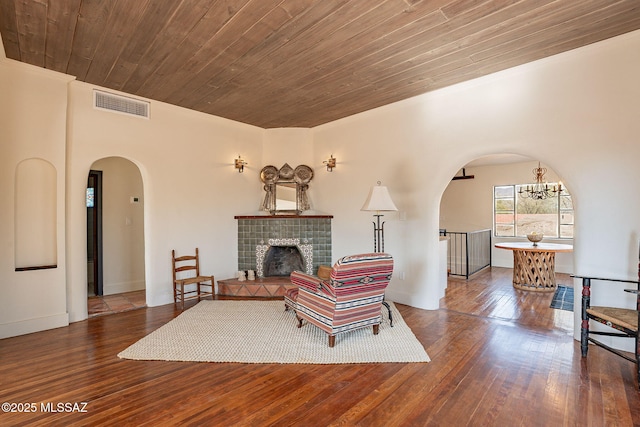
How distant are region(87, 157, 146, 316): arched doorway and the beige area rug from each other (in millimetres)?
1840

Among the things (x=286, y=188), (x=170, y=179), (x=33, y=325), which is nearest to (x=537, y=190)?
(x=286, y=188)

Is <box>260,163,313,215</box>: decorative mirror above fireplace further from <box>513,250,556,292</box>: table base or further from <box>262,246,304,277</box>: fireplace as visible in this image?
<box>513,250,556,292</box>: table base

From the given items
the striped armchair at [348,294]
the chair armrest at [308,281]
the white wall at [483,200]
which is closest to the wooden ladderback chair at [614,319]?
the striped armchair at [348,294]

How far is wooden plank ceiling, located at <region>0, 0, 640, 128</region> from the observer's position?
8.47ft

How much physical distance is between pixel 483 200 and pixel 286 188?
563cm

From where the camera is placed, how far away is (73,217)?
4.02m

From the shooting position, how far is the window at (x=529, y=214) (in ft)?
24.9

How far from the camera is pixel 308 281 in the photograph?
341 centimetres

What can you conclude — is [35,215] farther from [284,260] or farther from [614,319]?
[614,319]

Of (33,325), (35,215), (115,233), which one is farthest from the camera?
(115,233)

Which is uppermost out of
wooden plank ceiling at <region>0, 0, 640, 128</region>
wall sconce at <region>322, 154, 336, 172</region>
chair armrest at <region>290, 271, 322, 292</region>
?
wooden plank ceiling at <region>0, 0, 640, 128</region>

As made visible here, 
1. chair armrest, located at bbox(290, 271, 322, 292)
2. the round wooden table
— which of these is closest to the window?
the round wooden table

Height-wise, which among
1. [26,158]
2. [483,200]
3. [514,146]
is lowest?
[483,200]

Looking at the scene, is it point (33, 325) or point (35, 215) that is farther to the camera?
point (35, 215)
